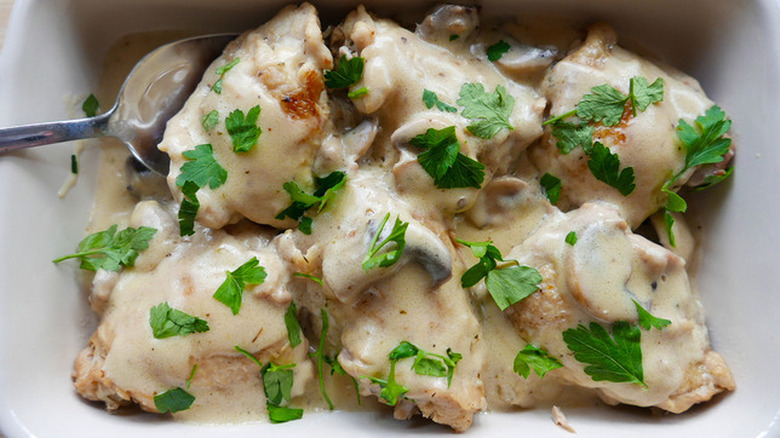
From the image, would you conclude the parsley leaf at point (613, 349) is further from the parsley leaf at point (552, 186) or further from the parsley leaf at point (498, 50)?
the parsley leaf at point (498, 50)

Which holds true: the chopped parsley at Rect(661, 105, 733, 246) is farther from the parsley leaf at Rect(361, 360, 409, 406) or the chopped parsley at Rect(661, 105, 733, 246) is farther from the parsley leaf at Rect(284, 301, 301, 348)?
the parsley leaf at Rect(284, 301, 301, 348)

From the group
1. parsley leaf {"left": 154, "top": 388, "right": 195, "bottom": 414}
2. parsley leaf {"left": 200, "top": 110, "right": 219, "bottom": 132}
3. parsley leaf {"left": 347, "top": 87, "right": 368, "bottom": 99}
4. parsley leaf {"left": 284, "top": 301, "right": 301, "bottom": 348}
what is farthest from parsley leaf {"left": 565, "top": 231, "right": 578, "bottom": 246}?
parsley leaf {"left": 154, "top": 388, "right": 195, "bottom": 414}

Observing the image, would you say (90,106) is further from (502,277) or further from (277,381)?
(502,277)

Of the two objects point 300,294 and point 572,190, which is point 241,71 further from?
point 572,190

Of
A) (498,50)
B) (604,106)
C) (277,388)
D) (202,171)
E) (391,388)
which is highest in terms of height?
(498,50)

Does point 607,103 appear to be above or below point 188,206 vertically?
above

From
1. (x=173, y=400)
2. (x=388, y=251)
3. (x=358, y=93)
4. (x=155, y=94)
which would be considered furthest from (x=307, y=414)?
(x=155, y=94)

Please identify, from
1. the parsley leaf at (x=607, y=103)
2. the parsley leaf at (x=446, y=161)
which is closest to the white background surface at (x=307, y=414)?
the parsley leaf at (x=607, y=103)
